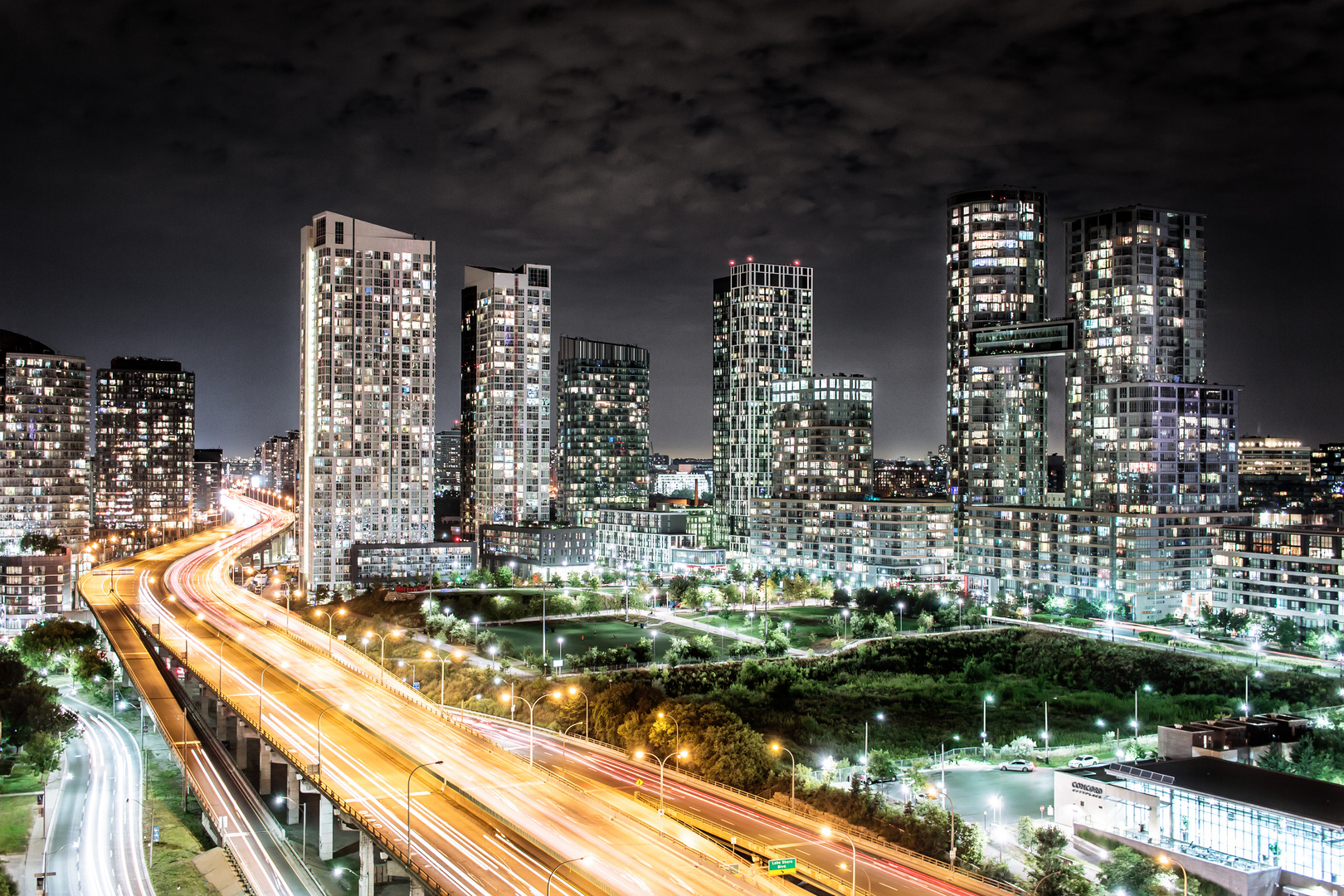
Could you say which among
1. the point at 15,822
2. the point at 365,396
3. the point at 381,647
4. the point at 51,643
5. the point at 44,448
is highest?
the point at 365,396

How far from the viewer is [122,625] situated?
109m

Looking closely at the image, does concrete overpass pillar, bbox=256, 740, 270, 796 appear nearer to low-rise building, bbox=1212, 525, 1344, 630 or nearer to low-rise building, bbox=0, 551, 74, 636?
low-rise building, bbox=0, 551, 74, 636

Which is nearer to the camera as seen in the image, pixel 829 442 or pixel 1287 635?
pixel 1287 635

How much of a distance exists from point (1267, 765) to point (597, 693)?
134 ft

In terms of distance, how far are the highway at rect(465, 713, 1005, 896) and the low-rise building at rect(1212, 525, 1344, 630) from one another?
258ft

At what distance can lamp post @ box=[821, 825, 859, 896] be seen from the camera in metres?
42.6

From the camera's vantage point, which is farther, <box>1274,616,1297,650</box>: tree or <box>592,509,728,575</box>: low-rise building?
<box>592,509,728,575</box>: low-rise building

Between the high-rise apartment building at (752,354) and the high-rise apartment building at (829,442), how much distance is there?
13480mm

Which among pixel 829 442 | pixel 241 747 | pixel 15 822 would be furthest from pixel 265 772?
pixel 829 442

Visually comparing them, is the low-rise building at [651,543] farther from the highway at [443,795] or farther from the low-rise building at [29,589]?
the highway at [443,795]

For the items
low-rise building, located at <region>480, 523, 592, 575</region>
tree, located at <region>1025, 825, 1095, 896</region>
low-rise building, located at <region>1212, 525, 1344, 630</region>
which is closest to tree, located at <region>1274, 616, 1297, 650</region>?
low-rise building, located at <region>1212, 525, 1344, 630</region>

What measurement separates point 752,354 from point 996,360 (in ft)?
140

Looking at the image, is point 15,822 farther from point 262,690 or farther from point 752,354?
point 752,354

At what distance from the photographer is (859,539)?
15600 centimetres
